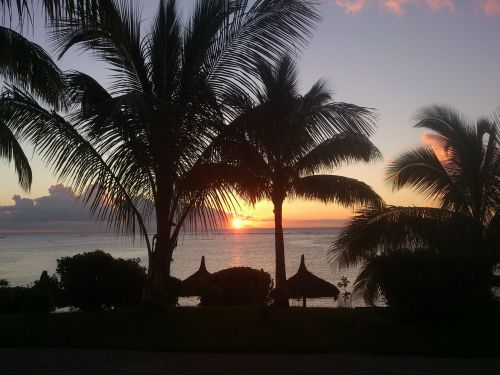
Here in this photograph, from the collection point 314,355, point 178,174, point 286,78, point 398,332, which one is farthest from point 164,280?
point 286,78

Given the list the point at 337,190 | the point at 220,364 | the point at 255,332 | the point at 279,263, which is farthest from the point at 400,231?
A: the point at 220,364

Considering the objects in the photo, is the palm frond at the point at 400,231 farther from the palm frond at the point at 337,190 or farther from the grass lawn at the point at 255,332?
the palm frond at the point at 337,190

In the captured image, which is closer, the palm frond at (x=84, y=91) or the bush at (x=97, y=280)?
the palm frond at (x=84, y=91)

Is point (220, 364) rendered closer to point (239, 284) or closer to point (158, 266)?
point (158, 266)

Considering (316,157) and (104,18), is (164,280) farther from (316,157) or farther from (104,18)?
(316,157)

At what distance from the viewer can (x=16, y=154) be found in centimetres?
1256

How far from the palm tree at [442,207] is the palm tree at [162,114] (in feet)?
11.6

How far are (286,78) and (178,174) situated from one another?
318 inches

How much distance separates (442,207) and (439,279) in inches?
195

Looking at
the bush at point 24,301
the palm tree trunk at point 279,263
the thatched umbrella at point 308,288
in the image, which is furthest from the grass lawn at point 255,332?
the thatched umbrella at point 308,288

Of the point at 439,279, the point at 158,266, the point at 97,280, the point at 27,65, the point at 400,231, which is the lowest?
the point at 97,280

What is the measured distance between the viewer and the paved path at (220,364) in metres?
7.09

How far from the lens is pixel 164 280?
35.0 ft

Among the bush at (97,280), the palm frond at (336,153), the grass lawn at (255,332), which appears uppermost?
the palm frond at (336,153)
